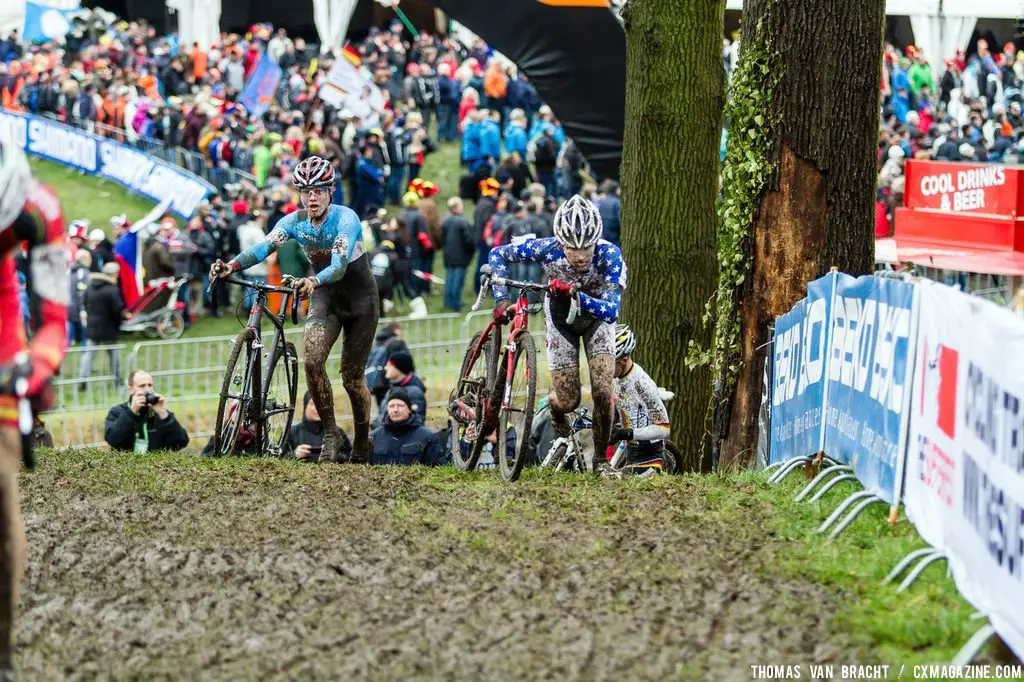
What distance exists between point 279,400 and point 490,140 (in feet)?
63.6

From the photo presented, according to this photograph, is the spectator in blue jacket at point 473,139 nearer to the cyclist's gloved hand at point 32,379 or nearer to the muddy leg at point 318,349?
the muddy leg at point 318,349

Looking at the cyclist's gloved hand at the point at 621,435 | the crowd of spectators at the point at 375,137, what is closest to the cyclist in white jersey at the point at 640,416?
the cyclist's gloved hand at the point at 621,435

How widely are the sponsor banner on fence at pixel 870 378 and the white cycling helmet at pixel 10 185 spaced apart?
420 cm

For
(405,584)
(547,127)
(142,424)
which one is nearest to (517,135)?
(547,127)

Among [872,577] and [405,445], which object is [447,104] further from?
[872,577]

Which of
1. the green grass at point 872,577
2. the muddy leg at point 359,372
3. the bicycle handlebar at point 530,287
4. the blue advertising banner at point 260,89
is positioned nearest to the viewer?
the green grass at point 872,577

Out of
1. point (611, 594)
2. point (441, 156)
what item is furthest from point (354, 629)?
point (441, 156)

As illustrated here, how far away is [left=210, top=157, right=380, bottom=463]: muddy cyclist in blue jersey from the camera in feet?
36.2

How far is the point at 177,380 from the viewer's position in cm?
1889

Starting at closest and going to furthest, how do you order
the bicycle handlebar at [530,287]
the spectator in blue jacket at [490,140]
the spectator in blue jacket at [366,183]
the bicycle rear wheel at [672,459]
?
the bicycle handlebar at [530,287]
the bicycle rear wheel at [672,459]
the spectator in blue jacket at [366,183]
the spectator in blue jacket at [490,140]

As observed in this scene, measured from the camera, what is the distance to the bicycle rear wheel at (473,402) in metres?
11.0

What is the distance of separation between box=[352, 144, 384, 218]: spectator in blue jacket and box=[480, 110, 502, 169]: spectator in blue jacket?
8.84ft

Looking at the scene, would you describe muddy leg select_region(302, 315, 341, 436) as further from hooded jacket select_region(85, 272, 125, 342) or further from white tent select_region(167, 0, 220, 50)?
white tent select_region(167, 0, 220, 50)

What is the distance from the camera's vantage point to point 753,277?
12.0m
